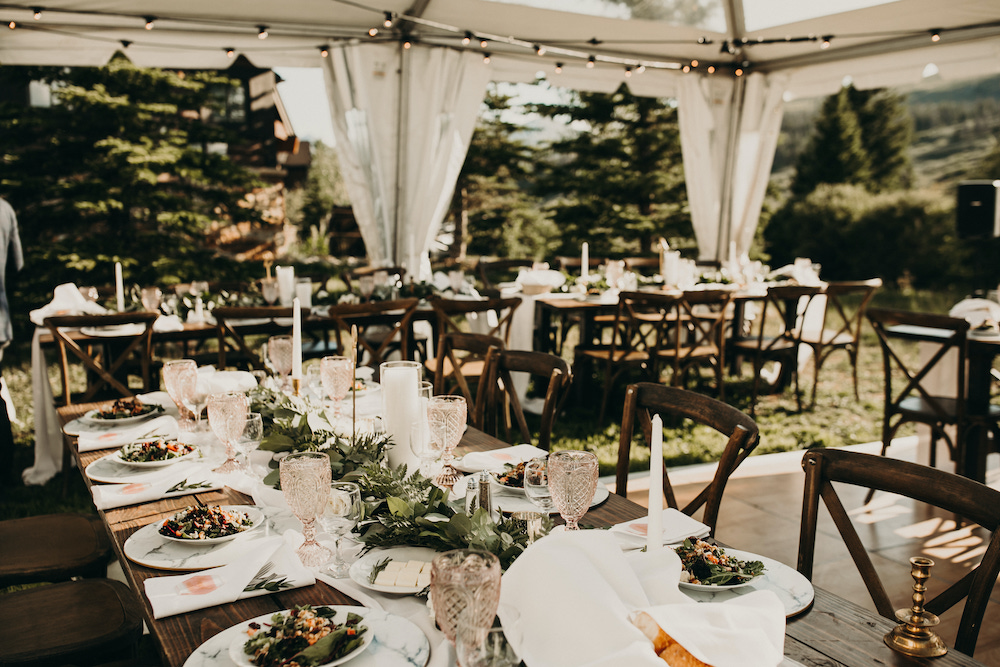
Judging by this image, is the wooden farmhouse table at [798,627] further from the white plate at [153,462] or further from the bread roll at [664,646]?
the white plate at [153,462]

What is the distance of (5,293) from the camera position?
401 cm

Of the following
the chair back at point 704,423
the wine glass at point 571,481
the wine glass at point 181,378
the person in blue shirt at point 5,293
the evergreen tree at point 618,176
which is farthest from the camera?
the evergreen tree at point 618,176

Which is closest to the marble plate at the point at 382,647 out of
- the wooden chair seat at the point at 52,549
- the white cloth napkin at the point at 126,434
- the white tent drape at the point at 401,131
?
the white cloth napkin at the point at 126,434

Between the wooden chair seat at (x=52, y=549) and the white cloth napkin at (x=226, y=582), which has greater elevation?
the white cloth napkin at (x=226, y=582)

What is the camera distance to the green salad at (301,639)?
0.97 m

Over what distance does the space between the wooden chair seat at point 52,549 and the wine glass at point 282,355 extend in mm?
704

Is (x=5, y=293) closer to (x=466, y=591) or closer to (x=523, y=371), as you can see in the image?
(x=523, y=371)

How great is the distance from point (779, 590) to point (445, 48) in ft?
18.8

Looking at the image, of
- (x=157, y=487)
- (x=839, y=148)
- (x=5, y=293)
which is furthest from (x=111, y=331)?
(x=839, y=148)

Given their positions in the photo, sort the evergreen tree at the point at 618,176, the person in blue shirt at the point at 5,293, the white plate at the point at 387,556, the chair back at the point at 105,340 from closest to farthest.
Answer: the white plate at the point at 387,556
the chair back at the point at 105,340
the person in blue shirt at the point at 5,293
the evergreen tree at the point at 618,176

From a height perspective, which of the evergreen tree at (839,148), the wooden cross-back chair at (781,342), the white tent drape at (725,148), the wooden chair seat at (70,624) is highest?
the evergreen tree at (839,148)

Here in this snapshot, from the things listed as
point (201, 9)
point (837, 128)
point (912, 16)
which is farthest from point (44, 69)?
point (837, 128)

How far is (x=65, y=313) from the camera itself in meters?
4.07

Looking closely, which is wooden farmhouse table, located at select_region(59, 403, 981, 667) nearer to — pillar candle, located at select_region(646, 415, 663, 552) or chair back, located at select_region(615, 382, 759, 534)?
pillar candle, located at select_region(646, 415, 663, 552)
